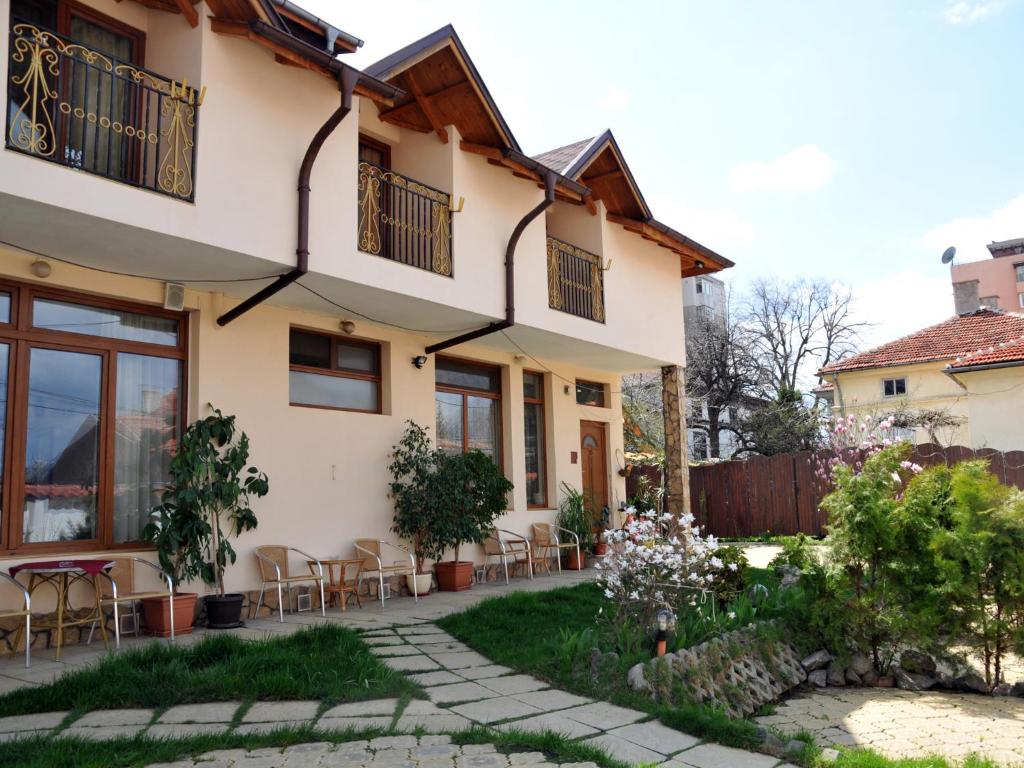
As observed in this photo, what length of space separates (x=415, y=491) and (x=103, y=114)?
5233mm

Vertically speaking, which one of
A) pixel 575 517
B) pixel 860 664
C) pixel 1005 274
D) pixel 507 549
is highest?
pixel 1005 274

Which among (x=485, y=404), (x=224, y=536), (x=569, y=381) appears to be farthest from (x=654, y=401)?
(x=224, y=536)

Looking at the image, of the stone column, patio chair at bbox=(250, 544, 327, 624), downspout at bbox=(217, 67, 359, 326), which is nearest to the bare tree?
the stone column

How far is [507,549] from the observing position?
1162cm

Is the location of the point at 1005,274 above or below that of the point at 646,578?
above

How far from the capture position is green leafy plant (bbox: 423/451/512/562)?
9.74 meters

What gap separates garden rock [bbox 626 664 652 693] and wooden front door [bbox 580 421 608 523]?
7.97 metres

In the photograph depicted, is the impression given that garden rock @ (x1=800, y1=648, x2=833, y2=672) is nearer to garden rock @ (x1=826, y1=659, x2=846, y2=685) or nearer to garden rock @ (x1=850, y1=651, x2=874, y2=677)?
garden rock @ (x1=826, y1=659, x2=846, y2=685)

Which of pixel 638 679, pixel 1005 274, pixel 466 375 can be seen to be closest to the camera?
pixel 638 679

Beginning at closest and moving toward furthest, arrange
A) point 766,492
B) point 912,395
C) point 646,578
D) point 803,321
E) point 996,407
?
point 646,578, point 766,492, point 996,407, point 912,395, point 803,321

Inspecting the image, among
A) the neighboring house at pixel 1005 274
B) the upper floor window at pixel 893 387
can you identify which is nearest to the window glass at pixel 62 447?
the upper floor window at pixel 893 387

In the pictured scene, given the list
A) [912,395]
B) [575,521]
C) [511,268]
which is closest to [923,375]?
[912,395]

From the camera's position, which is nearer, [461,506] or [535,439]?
[461,506]

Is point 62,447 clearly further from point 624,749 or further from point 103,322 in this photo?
point 624,749
